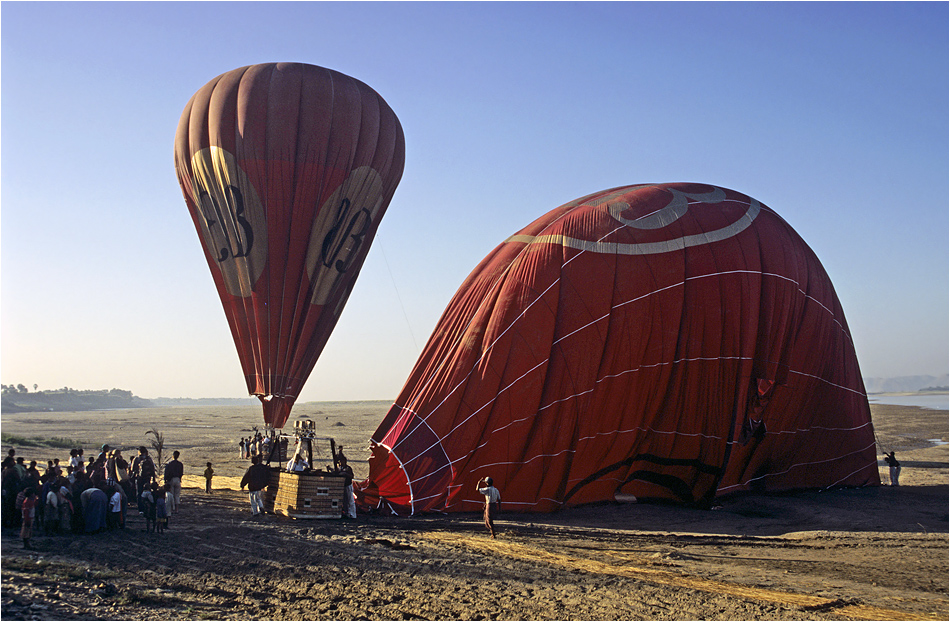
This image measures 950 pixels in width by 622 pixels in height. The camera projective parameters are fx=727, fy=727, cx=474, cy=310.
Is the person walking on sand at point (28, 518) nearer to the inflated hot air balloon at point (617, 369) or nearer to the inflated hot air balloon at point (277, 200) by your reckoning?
the inflated hot air balloon at point (617, 369)

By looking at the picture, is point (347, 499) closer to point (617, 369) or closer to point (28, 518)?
point (28, 518)

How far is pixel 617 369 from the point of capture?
1470 centimetres

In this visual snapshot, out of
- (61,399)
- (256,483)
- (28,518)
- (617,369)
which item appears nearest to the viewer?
(28,518)

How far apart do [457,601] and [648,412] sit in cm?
804

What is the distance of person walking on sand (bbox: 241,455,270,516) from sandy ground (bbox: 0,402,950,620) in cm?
32

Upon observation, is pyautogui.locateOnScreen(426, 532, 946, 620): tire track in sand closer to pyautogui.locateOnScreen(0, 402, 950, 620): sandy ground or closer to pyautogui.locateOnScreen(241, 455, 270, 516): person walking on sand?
pyautogui.locateOnScreen(0, 402, 950, 620): sandy ground

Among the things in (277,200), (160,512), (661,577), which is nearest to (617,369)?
(661,577)

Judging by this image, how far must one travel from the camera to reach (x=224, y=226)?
18.2m

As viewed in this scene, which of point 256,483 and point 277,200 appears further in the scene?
Result: point 277,200

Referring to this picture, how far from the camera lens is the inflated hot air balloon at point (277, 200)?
1773 centimetres

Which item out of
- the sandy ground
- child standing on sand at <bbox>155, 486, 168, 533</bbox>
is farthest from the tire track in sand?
child standing on sand at <bbox>155, 486, 168, 533</bbox>

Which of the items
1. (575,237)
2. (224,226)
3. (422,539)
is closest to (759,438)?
(575,237)

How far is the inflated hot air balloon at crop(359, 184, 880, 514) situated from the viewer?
14180mm

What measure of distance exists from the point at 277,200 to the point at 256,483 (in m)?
7.32
